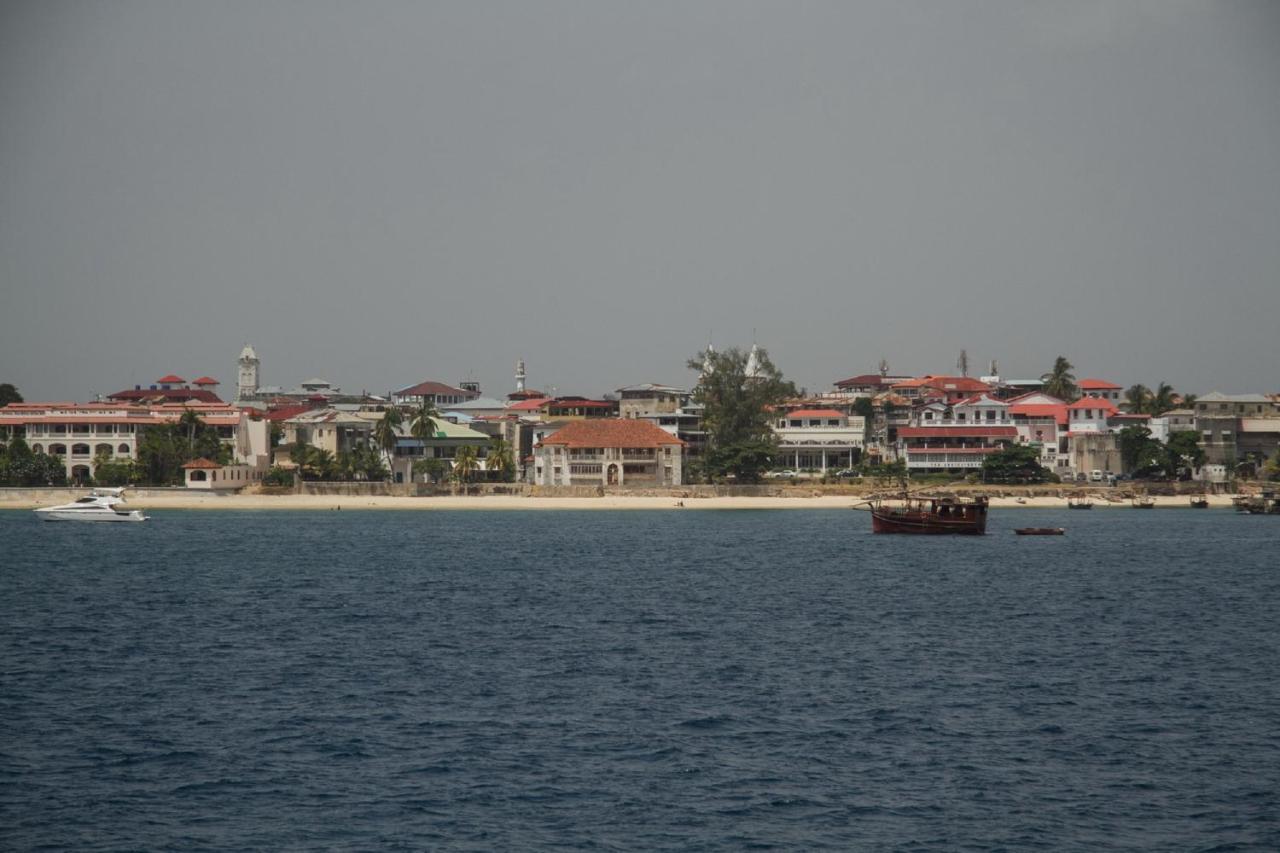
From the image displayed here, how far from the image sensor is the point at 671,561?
7600cm

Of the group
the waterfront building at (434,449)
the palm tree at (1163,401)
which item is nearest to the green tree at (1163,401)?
the palm tree at (1163,401)

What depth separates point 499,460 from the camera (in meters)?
139

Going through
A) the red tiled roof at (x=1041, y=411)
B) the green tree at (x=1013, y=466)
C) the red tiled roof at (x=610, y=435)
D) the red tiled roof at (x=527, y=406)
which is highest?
the red tiled roof at (x=527, y=406)

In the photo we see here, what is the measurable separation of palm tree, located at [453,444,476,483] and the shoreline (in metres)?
6.11

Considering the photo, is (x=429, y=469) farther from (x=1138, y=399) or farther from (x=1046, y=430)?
(x=1138, y=399)

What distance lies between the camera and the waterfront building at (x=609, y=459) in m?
134

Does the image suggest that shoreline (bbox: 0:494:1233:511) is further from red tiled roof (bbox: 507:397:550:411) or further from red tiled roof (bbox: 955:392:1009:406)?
red tiled roof (bbox: 507:397:550:411)

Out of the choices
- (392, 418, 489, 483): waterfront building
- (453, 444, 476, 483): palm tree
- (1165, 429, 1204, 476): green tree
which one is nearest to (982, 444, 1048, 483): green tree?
(1165, 429, 1204, 476): green tree

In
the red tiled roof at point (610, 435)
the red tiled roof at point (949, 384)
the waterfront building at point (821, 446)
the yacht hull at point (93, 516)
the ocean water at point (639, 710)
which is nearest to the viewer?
the ocean water at point (639, 710)

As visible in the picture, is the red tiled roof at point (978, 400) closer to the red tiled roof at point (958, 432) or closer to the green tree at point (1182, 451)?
the red tiled roof at point (958, 432)

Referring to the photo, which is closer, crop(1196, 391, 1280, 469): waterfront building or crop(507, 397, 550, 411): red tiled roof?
crop(1196, 391, 1280, 469): waterfront building

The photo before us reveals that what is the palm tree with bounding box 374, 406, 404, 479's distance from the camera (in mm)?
137625

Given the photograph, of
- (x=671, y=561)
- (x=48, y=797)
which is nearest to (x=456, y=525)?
(x=671, y=561)

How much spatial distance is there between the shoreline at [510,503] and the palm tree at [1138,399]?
38.4 meters
